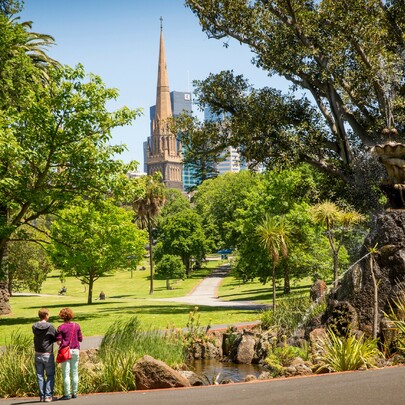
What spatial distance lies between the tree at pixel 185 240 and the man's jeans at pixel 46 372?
2789 inches

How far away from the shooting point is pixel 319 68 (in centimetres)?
2902

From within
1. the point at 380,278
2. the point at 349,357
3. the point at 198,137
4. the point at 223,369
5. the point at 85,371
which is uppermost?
the point at 198,137

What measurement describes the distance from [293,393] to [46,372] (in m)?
4.22

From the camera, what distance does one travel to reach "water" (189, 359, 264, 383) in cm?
1507

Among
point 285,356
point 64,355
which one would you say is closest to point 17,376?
point 64,355

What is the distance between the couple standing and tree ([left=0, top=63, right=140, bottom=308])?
16.4 meters

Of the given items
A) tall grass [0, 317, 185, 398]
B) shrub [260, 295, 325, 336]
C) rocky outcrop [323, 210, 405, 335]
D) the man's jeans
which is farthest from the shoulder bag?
shrub [260, 295, 325, 336]

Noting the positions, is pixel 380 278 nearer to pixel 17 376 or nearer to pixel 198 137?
pixel 17 376

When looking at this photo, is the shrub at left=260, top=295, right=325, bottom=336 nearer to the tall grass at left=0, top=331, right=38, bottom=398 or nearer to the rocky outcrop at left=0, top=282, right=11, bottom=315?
the tall grass at left=0, top=331, right=38, bottom=398

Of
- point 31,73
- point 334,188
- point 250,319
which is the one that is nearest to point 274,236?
point 250,319

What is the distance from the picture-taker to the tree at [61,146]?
89.0 ft

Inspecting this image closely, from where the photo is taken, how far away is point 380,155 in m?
16.8

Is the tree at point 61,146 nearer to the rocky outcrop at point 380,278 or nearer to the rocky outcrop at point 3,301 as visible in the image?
the rocky outcrop at point 3,301

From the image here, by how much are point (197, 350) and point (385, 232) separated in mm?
6239
